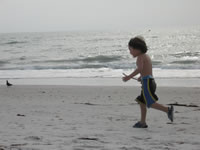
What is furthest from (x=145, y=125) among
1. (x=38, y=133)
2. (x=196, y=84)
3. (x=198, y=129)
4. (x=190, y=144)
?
(x=196, y=84)

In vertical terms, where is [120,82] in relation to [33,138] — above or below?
above

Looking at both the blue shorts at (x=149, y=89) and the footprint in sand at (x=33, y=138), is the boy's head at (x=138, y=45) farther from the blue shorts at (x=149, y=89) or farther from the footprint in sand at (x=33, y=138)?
the footprint in sand at (x=33, y=138)

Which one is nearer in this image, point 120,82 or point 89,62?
point 120,82

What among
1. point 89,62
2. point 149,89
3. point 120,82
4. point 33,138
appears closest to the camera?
point 33,138

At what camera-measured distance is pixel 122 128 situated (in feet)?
14.3

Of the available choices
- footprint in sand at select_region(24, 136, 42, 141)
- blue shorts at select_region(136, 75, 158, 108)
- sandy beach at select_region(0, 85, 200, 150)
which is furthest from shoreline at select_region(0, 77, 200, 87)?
footprint in sand at select_region(24, 136, 42, 141)

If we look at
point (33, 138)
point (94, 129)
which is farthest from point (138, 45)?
point (33, 138)

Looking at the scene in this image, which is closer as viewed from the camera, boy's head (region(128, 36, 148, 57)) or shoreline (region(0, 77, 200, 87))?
boy's head (region(128, 36, 148, 57))

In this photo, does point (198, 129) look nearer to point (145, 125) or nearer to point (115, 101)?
point (145, 125)

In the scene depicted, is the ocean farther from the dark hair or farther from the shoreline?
the dark hair

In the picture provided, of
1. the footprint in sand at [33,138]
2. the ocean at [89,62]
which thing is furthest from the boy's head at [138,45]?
the ocean at [89,62]

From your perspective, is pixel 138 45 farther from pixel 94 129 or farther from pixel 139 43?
pixel 94 129

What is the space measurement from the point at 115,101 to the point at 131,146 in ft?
14.2

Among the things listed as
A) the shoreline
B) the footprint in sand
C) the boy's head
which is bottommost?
the footprint in sand
